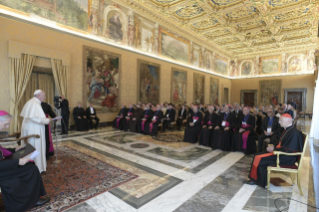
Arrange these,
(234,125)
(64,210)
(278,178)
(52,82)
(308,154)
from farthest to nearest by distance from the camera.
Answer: (52,82) < (234,125) < (308,154) < (278,178) < (64,210)

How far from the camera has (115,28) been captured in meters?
9.90

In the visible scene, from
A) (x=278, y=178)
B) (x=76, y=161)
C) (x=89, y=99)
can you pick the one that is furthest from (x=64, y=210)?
(x=89, y=99)

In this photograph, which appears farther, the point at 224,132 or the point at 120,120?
the point at 120,120

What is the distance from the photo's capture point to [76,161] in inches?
171

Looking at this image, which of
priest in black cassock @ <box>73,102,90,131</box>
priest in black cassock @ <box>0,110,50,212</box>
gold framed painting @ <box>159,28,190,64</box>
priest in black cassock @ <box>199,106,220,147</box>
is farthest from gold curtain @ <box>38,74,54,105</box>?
gold framed painting @ <box>159,28,190,64</box>

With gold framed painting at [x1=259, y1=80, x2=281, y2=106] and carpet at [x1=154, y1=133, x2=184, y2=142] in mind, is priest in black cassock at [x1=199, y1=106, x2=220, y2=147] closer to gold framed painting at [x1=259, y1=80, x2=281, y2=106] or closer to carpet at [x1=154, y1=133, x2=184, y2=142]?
carpet at [x1=154, y1=133, x2=184, y2=142]

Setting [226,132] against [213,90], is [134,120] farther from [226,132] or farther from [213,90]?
[213,90]

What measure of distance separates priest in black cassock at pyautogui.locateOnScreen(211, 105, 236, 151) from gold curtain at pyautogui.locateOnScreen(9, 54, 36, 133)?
737cm

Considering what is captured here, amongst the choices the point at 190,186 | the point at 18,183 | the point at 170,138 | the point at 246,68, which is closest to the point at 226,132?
the point at 170,138

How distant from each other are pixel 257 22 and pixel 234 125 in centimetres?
1049

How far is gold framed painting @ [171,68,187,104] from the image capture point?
1399 cm

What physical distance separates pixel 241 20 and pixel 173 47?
5097mm

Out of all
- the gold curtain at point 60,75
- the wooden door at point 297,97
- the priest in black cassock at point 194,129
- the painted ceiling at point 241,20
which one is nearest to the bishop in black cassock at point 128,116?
the gold curtain at point 60,75

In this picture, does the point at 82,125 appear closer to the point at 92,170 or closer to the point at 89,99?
the point at 89,99
